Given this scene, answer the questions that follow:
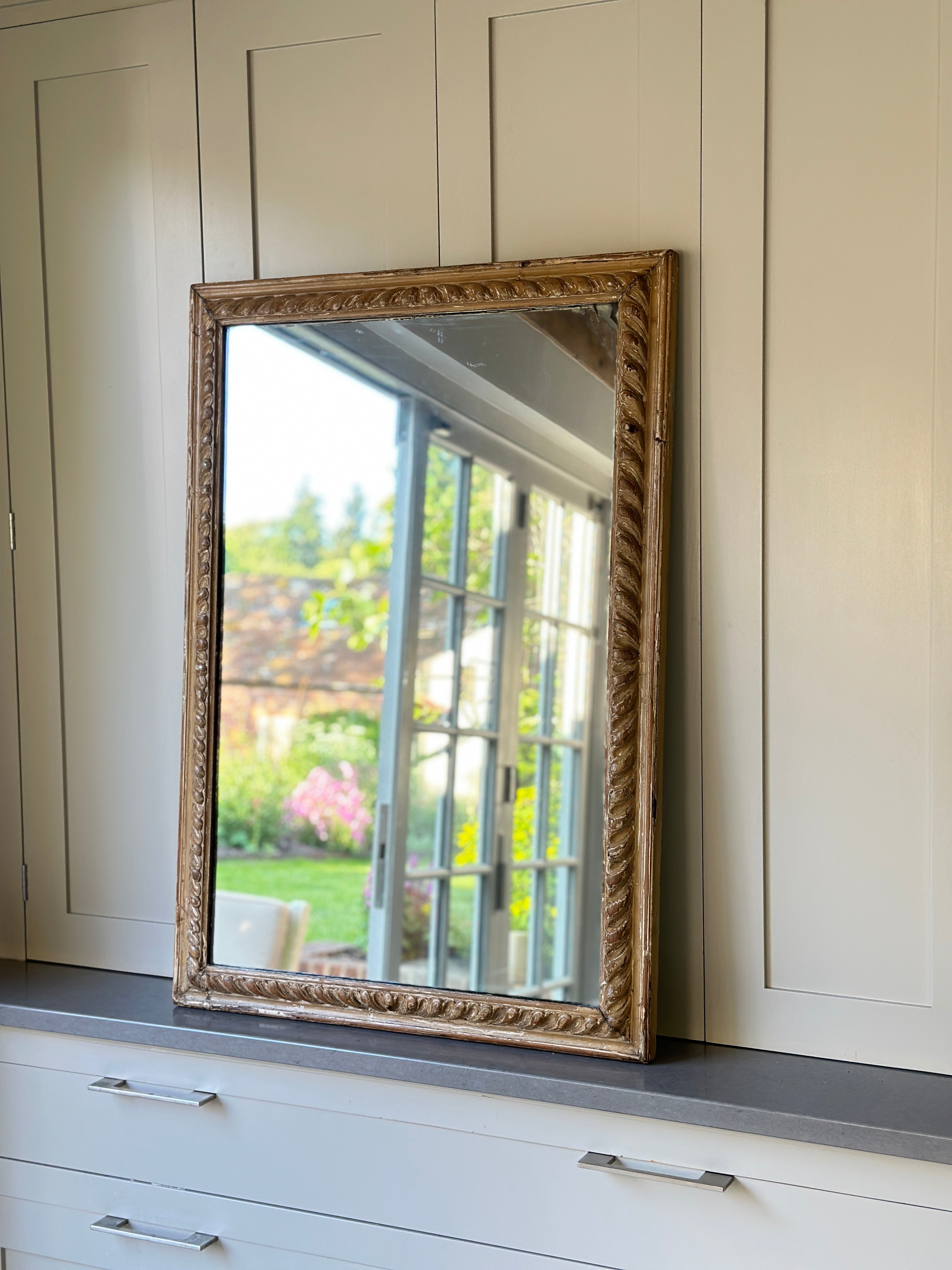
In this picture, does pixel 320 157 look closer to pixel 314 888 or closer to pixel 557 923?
pixel 314 888

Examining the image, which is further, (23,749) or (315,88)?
(23,749)

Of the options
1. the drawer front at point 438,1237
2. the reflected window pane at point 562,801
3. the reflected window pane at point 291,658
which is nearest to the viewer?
the drawer front at point 438,1237

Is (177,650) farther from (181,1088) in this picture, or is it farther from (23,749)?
(181,1088)

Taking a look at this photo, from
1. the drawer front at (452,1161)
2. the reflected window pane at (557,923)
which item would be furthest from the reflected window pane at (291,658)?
the reflected window pane at (557,923)

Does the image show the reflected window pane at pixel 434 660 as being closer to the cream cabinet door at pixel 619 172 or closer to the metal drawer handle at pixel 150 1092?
→ the cream cabinet door at pixel 619 172

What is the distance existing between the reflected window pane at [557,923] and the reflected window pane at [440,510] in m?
0.62

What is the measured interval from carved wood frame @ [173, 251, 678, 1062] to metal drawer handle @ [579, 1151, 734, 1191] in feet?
0.46

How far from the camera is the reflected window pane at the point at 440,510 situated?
85.8 inches

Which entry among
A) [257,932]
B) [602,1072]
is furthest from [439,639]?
[602,1072]

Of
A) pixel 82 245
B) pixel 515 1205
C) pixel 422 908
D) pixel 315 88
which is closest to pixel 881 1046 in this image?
pixel 515 1205

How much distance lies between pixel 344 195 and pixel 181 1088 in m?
1.50

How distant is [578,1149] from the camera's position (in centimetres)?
157

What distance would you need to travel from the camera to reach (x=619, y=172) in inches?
69.1

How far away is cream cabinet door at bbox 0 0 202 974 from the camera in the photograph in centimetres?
205
